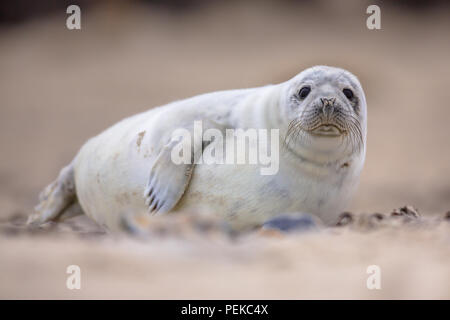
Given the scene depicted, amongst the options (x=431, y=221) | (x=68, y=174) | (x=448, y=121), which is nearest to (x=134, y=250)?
(x=431, y=221)

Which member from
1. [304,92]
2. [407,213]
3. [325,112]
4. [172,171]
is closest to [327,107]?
[325,112]

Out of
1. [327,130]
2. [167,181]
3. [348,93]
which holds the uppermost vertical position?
[348,93]

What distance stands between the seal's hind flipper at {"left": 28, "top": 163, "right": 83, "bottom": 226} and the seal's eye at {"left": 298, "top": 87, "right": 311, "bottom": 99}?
202 centimetres

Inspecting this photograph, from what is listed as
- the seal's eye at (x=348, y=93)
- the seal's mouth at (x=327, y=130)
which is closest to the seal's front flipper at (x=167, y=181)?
the seal's mouth at (x=327, y=130)

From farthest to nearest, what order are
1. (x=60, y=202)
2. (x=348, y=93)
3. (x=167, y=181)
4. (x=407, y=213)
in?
(x=60, y=202)
(x=407, y=213)
(x=167, y=181)
(x=348, y=93)

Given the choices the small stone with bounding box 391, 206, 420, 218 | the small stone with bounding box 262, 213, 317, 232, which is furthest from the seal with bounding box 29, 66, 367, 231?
the small stone with bounding box 391, 206, 420, 218

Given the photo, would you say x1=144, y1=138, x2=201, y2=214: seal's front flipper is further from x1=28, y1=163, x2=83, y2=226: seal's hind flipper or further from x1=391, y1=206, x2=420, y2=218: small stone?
x1=391, y1=206, x2=420, y2=218: small stone

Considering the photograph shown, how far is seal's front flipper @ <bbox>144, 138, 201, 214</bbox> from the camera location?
142 inches

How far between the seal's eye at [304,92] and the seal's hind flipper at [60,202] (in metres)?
2.02

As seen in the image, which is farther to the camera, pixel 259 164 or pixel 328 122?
pixel 259 164

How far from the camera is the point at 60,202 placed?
479 cm

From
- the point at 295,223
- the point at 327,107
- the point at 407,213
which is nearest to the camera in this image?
the point at 295,223

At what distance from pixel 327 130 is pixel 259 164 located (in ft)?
1.40

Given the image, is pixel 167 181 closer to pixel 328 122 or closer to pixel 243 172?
pixel 243 172
